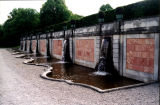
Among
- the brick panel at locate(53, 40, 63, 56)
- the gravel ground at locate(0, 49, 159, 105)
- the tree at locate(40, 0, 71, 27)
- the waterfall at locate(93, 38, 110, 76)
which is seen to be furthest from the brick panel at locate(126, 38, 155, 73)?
the tree at locate(40, 0, 71, 27)

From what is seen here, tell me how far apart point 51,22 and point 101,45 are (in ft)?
156

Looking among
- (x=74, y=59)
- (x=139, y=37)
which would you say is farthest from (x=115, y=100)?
(x=74, y=59)

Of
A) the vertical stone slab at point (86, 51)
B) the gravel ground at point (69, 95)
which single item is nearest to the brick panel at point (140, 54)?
the gravel ground at point (69, 95)

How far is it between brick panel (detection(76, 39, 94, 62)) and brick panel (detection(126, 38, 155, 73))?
5.59m

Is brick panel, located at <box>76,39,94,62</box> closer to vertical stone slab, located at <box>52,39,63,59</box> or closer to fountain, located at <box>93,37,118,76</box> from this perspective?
fountain, located at <box>93,37,118,76</box>

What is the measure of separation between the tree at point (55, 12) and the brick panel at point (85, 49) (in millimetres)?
40833

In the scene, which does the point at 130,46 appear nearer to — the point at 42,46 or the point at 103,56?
the point at 103,56

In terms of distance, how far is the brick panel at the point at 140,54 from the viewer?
37.9 ft

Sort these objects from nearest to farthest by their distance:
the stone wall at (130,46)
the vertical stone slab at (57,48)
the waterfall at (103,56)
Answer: the stone wall at (130,46), the waterfall at (103,56), the vertical stone slab at (57,48)

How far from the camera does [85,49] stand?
20172 mm

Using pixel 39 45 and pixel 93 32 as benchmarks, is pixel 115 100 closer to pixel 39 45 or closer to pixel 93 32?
pixel 93 32

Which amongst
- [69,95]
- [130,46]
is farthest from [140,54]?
[69,95]

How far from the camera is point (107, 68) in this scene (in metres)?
15.5

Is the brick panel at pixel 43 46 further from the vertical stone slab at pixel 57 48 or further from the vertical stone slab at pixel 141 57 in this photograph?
the vertical stone slab at pixel 141 57
